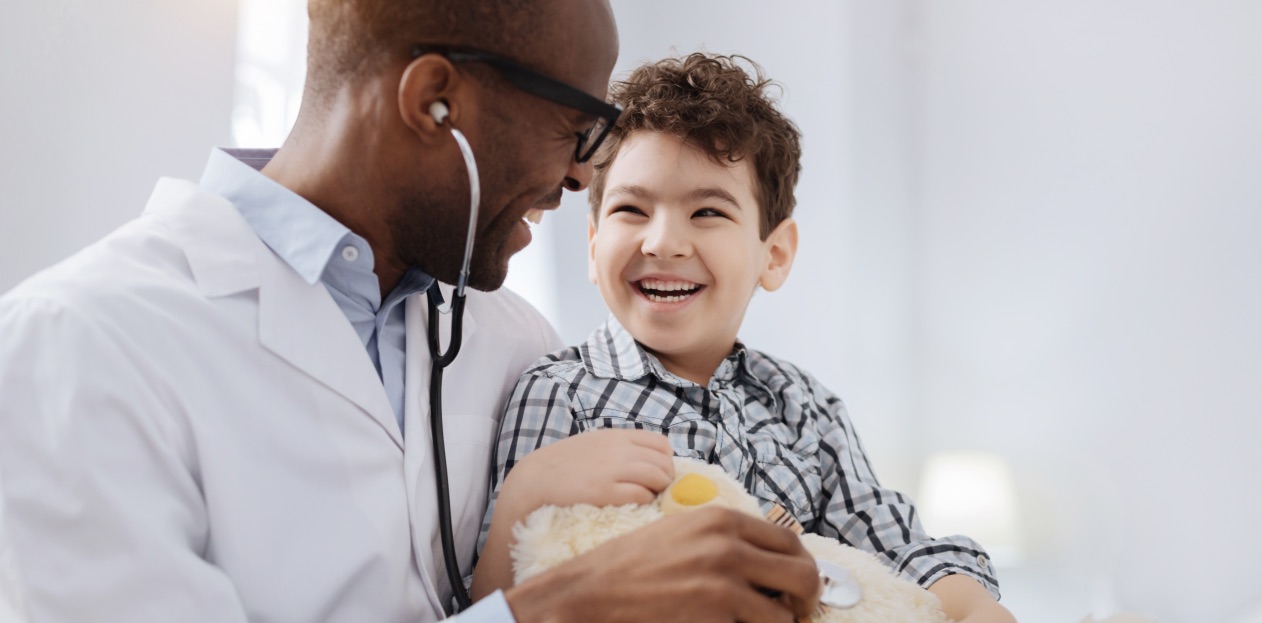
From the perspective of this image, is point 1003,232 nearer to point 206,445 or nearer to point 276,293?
point 276,293

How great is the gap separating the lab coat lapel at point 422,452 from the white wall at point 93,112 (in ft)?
1.89

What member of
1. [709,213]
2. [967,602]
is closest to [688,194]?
[709,213]

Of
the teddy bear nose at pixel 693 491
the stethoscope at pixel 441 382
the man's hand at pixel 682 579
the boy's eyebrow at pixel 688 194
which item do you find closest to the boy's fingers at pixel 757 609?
the man's hand at pixel 682 579

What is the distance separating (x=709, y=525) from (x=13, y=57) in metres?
1.15

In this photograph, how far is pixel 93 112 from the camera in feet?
4.98

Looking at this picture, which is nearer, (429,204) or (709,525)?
(709,525)

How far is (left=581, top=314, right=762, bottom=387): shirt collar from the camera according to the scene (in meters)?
1.47

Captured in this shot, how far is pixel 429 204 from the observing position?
123cm

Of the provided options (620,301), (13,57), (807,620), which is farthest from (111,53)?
(807,620)

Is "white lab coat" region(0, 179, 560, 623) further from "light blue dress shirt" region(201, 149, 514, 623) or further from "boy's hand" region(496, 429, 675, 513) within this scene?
"boy's hand" region(496, 429, 675, 513)

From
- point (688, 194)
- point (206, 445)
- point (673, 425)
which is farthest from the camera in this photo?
point (688, 194)

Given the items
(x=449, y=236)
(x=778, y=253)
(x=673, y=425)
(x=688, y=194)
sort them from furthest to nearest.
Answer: (x=778, y=253) → (x=688, y=194) → (x=673, y=425) → (x=449, y=236)

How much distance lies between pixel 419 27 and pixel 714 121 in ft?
1.81

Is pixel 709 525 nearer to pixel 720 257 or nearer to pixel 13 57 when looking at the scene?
pixel 720 257
